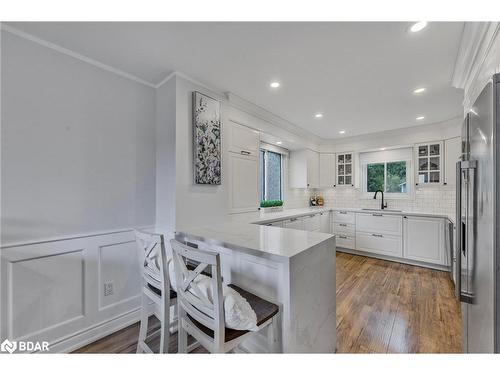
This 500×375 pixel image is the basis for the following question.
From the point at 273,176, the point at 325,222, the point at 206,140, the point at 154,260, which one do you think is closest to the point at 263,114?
the point at 206,140

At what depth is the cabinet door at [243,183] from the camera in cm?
264

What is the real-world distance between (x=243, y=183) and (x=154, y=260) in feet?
5.10

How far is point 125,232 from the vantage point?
2.04 meters

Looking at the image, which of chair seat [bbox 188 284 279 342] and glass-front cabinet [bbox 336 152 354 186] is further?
glass-front cabinet [bbox 336 152 354 186]

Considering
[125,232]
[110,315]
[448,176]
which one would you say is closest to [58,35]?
[125,232]

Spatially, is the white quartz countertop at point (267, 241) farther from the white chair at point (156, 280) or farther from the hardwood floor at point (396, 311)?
the hardwood floor at point (396, 311)

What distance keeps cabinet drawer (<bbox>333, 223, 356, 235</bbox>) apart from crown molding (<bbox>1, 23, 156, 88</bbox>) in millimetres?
4002

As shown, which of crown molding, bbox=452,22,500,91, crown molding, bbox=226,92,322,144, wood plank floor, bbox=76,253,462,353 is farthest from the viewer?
crown molding, bbox=226,92,322,144

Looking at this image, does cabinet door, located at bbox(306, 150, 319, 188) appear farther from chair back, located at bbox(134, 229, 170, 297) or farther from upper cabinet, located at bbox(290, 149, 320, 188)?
chair back, located at bbox(134, 229, 170, 297)

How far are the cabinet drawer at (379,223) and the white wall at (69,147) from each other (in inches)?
145

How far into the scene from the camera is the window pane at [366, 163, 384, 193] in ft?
14.4

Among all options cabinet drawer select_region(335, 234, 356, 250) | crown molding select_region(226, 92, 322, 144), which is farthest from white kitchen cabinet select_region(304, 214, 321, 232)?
crown molding select_region(226, 92, 322, 144)

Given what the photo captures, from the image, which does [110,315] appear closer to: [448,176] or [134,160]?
[134,160]
